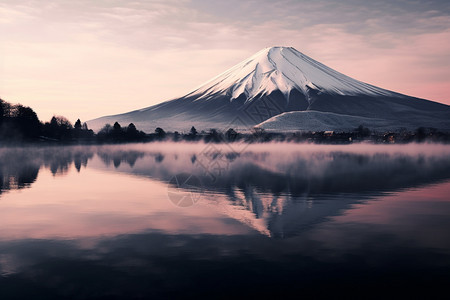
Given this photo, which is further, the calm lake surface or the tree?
the tree

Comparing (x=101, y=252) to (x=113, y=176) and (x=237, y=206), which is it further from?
(x=113, y=176)

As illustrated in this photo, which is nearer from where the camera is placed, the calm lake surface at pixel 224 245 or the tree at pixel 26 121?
the calm lake surface at pixel 224 245


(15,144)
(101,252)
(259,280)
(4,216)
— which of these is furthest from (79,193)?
(15,144)

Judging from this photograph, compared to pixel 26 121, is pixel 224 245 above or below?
below

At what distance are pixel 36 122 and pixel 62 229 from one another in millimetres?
147547

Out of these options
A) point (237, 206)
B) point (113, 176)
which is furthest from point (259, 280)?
point (113, 176)

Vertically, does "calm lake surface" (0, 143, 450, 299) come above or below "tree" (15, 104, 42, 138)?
below

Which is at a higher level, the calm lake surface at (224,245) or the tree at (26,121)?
the tree at (26,121)

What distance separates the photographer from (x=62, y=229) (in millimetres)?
20312

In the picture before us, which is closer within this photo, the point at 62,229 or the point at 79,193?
the point at 62,229

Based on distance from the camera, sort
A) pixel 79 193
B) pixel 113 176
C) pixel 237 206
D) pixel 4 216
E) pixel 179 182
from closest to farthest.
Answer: pixel 4 216 < pixel 237 206 < pixel 79 193 < pixel 179 182 < pixel 113 176

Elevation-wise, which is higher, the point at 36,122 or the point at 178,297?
the point at 36,122

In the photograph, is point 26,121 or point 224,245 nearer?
point 224,245

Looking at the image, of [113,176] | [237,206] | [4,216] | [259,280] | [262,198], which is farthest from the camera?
[113,176]
